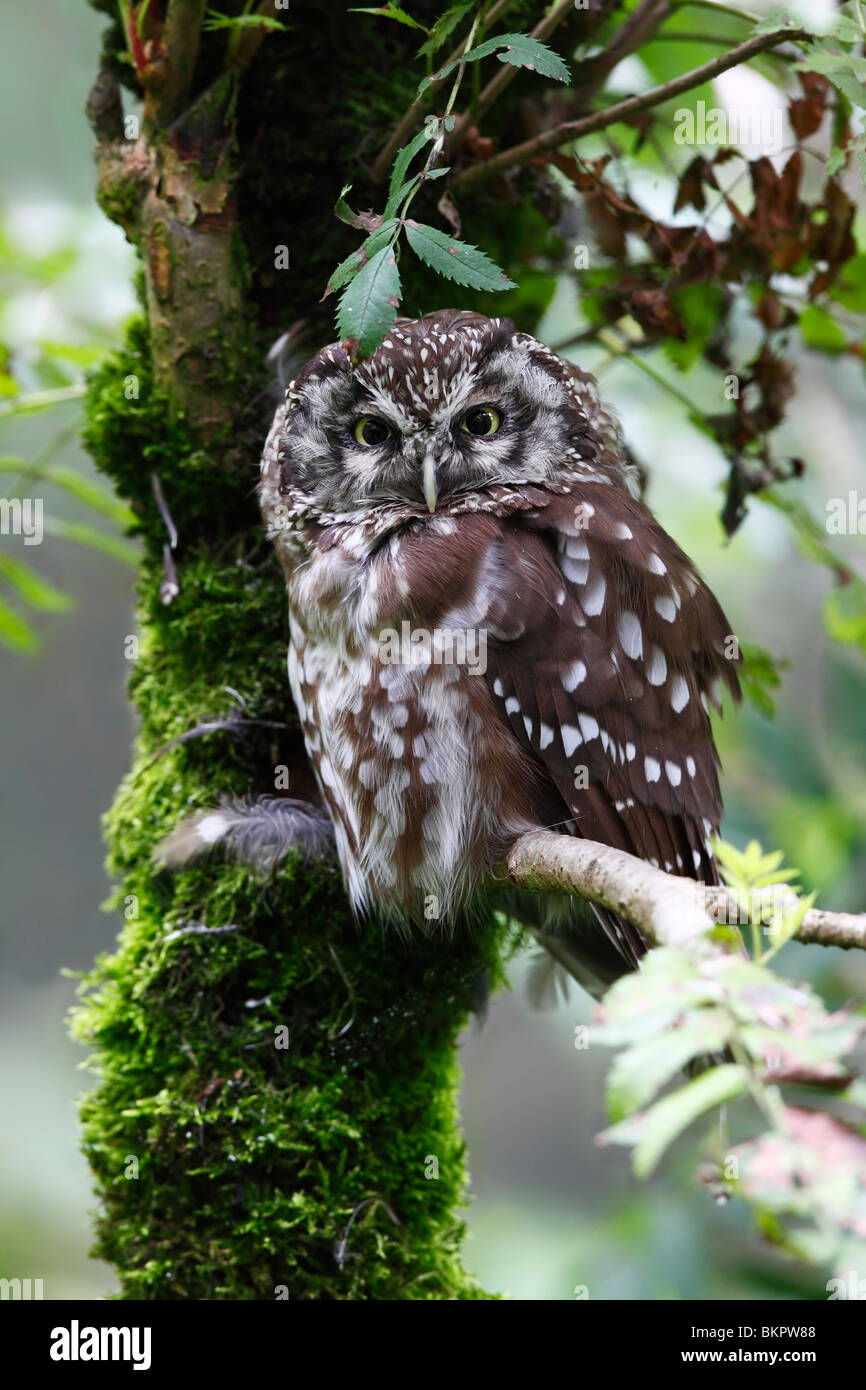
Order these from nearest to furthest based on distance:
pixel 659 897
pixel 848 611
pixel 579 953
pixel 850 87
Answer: pixel 659 897 → pixel 850 87 → pixel 579 953 → pixel 848 611

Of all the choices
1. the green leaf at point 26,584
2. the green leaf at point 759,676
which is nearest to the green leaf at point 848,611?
the green leaf at point 759,676

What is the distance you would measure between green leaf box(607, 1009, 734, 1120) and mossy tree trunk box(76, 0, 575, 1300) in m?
1.59

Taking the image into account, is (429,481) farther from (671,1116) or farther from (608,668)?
(671,1116)

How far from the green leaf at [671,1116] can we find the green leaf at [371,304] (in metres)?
1.13

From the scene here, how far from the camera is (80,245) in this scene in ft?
13.3

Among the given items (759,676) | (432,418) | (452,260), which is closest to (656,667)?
(759,676)

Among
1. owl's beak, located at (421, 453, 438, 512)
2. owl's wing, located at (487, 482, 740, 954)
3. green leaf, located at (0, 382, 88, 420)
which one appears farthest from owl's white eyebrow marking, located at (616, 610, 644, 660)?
green leaf, located at (0, 382, 88, 420)

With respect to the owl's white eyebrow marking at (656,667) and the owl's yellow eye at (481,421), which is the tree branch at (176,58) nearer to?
the owl's yellow eye at (481,421)

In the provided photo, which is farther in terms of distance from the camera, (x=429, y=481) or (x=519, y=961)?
(x=519, y=961)

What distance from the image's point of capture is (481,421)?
2.70 meters

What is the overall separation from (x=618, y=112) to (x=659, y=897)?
179 cm

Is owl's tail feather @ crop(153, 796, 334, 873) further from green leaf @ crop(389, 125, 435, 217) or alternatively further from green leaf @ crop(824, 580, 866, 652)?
green leaf @ crop(824, 580, 866, 652)

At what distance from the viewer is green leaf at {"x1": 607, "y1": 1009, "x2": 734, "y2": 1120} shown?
3.76ft
